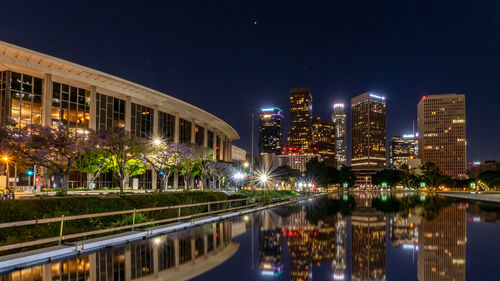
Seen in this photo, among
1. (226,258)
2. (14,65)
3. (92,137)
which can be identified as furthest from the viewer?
(14,65)

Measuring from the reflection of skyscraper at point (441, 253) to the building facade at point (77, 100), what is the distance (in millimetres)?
28084

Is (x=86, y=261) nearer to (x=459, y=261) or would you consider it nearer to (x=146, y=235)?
(x=146, y=235)

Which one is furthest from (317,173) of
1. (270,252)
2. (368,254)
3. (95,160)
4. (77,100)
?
(270,252)

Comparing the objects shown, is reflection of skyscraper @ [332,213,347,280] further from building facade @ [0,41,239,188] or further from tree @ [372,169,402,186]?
tree @ [372,169,402,186]

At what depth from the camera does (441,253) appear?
14945 millimetres

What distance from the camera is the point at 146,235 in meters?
18.7

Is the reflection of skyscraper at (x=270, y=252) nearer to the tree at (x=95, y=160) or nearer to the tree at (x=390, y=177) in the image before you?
the tree at (x=95, y=160)

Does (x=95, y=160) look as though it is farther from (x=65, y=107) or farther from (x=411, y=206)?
(x=411, y=206)

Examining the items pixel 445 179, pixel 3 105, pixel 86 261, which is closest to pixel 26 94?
pixel 3 105

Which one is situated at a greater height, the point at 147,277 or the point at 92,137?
the point at 92,137

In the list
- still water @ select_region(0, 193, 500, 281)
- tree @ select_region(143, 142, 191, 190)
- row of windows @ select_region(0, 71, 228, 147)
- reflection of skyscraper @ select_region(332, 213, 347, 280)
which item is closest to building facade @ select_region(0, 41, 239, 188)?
row of windows @ select_region(0, 71, 228, 147)

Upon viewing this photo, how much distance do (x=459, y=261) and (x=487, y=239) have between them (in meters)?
7.14

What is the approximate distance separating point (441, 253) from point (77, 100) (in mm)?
50323

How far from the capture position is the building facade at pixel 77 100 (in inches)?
1790
